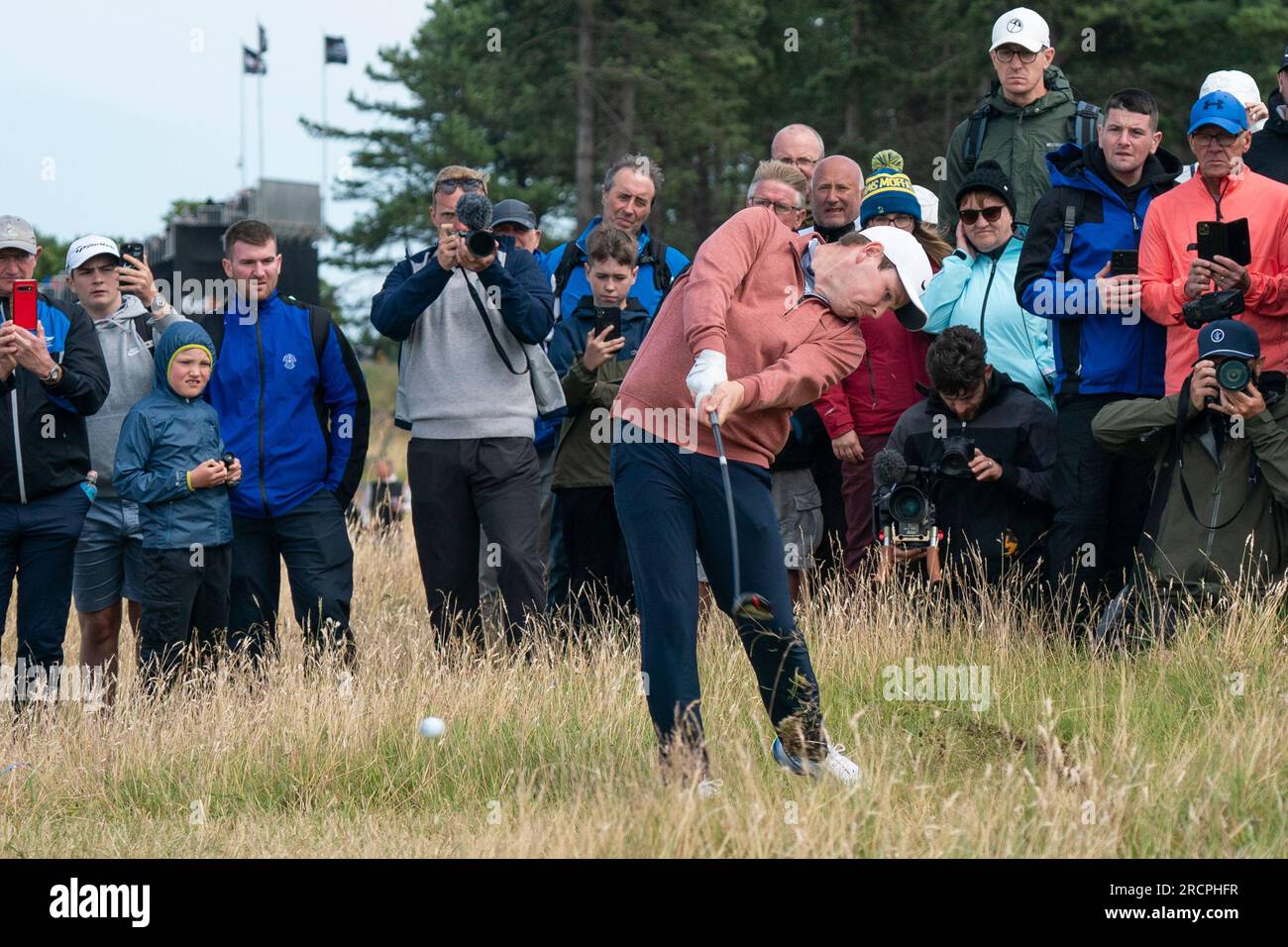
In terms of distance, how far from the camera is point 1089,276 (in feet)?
25.3

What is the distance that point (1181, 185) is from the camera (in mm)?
7375

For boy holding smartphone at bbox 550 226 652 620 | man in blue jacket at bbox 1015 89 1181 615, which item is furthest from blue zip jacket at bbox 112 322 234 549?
man in blue jacket at bbox 1015 89 1181 615

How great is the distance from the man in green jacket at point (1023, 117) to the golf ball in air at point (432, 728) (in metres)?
3.99

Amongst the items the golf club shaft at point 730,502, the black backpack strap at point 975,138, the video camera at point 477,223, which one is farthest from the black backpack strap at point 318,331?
the golf club shaft at point 730,502

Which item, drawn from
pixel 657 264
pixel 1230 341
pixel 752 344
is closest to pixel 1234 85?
pixel 1230 341

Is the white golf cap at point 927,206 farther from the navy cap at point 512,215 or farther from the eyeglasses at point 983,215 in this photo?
the navy cap at point 512,215

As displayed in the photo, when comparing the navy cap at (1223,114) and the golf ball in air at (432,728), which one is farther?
the navy cap at (1223,114)

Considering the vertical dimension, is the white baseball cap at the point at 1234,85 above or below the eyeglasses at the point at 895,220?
above

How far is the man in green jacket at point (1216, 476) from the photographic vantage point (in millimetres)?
6773

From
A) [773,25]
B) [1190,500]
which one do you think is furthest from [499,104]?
[1190,500]

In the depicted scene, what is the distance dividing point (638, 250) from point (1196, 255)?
2.98 m

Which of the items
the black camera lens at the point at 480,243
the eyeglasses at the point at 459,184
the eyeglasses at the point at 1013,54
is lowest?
the black camera lens at the point at 480,243

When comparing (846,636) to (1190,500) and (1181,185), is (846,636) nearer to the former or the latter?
(1190,500)

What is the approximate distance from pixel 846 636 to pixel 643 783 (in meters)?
2.25
